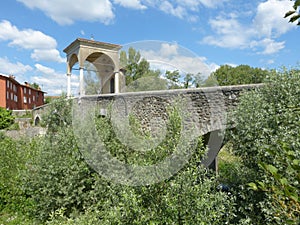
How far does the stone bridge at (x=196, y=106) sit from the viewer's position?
19.6 feet

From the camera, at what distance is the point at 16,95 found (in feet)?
108

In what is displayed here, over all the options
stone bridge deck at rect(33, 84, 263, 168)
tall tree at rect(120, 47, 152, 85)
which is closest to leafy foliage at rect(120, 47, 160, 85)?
tall tree at rect(120, 47, 152, 85)

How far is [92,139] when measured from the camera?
573 centimetres

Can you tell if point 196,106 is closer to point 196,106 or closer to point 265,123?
point 196,106

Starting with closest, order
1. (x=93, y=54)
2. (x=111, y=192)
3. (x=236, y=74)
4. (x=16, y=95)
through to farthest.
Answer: (x=111, y=192) < (x=93, y=54) < (x=236, y=74) < (x=16, y=95)

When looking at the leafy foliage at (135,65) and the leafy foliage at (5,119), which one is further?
the leafy foliage at (5,119)

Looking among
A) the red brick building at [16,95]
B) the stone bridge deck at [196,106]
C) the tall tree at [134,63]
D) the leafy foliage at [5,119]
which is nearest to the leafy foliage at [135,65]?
the tall tree at [134,63]

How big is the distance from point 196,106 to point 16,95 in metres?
31.6

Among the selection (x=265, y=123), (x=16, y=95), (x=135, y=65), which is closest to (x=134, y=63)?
(x=135, y=65)

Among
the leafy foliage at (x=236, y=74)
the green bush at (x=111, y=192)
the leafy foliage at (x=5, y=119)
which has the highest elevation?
the leafy foliage at (x=236, y=74)

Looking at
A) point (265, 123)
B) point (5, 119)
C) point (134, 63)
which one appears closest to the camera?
point (134, 63)

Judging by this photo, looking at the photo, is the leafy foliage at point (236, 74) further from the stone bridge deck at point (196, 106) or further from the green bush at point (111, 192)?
the green bush at point (111, 192)

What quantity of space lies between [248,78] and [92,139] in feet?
79.6

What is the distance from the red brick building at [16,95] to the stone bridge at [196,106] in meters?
24.6
